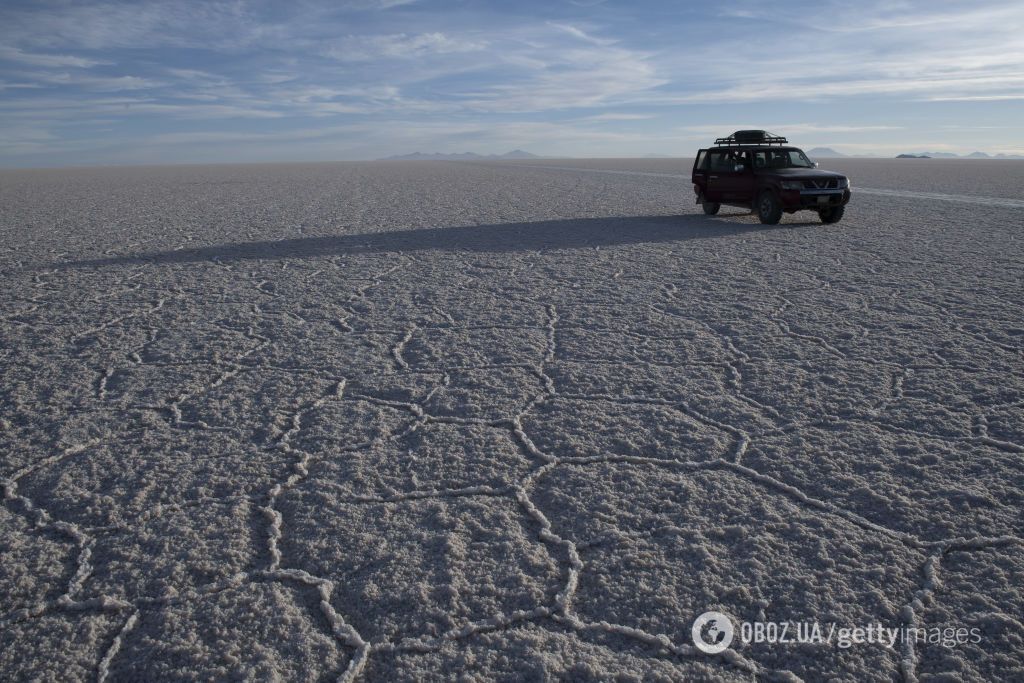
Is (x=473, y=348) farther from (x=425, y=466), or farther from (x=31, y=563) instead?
(x=31, y=563)

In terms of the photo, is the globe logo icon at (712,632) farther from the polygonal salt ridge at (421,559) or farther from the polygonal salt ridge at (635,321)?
the polygonal salt ridge at (635,321)

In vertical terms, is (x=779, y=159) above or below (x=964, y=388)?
above

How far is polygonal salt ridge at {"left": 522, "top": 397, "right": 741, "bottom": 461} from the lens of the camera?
318cm

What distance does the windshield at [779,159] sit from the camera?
11734 mm

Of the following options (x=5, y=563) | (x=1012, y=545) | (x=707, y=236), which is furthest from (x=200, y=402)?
(x=707, y=236)

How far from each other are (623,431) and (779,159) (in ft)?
31.9

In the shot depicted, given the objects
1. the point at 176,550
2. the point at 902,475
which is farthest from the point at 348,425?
the point at 902,475

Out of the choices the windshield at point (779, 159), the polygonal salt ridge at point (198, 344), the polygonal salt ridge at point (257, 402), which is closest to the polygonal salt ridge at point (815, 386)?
the polygonal salt ridge at point (257, 402)

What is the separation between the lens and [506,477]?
2.96 meters

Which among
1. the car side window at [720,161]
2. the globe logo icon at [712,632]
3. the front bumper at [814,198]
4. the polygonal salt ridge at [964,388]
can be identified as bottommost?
the globe logo icon at [712,632]

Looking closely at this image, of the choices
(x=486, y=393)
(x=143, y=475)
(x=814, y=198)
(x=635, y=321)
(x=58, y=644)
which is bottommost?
(x=58, y=644)

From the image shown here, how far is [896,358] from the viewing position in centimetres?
438

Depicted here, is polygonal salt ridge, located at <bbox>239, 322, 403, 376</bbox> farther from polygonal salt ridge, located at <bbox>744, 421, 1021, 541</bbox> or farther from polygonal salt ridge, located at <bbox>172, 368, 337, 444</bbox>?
polygonal salt ridge, located at <bbox>744, 421, 1021, 541</bbox>

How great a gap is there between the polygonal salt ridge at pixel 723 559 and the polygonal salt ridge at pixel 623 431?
23cm
